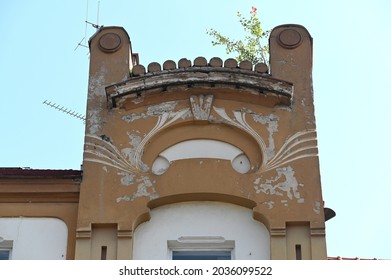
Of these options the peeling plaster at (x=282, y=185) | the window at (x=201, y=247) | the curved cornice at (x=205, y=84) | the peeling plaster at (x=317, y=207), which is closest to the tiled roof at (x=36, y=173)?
the curved cornice at (x=205, y=84)

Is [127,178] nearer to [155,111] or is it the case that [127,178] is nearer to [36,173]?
[155,111]

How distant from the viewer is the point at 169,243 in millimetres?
17875

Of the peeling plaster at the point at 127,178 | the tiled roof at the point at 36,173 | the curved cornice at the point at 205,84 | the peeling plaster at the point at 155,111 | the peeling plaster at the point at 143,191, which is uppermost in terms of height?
the curved cornice at the point at 205,84

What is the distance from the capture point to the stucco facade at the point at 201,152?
17703mm

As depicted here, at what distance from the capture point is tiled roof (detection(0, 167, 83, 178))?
1827cm

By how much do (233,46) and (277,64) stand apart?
6.41m

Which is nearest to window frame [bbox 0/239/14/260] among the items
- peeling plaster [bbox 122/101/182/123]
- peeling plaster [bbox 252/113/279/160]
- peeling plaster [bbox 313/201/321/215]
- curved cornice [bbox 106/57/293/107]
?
peeling plaster [bbox 122/101/182/123]

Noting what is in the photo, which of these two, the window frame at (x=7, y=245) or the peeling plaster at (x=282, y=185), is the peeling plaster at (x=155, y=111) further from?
the window frame at (x=7, y=245)

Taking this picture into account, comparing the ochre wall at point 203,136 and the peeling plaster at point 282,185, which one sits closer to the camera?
the ochre wall at point 203,136

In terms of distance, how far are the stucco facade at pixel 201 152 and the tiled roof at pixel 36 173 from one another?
14.7 inches

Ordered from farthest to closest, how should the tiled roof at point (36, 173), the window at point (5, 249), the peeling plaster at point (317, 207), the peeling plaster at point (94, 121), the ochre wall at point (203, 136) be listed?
the peeling plaster at point (94, 121) → the tiled roof at point (36, 173) → the window at point (5, 249) → the ochre wall at point (203, 136) → the peeling plaster at point (317, 207)

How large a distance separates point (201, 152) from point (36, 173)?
2.79 meters

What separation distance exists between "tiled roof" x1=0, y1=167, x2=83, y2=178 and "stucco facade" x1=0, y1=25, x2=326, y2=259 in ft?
1.22
